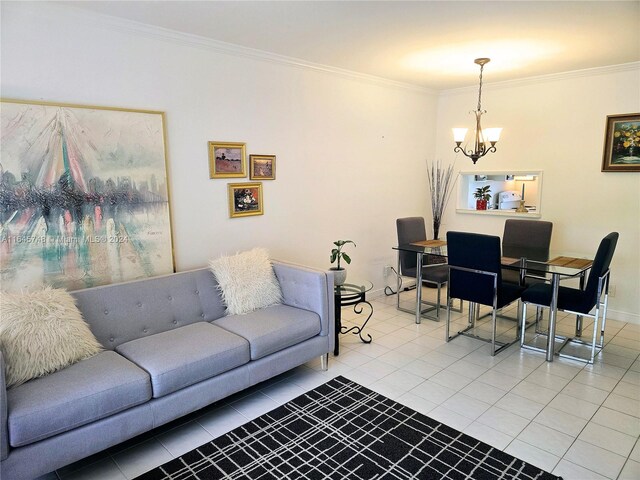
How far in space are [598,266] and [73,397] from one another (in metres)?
3.48

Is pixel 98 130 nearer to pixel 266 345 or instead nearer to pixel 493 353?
pixel 266 345

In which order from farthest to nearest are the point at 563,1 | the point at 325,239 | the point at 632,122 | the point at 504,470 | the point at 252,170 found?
1. the point at 325,239
2. the point at 632,122
3. the point at 252,170
4. the point at 563,1
5. the point at 504,470

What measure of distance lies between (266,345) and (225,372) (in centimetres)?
31

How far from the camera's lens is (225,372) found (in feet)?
8.25

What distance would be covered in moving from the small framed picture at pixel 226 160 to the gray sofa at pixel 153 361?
0.84 meters

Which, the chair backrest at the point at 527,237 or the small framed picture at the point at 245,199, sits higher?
the small framed picture at the point at 245,199

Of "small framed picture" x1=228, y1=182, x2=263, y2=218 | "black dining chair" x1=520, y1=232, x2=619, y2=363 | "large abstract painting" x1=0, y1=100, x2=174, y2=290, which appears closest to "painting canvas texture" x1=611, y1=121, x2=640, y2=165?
"black dining chair" x1=520, y1=232, x2=619, y2=363

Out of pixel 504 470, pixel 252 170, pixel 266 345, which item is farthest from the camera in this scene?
pixel 252 170

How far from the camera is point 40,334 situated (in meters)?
2.12

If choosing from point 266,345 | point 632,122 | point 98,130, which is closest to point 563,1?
point 632,122

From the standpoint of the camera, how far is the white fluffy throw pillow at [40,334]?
2.01 meters

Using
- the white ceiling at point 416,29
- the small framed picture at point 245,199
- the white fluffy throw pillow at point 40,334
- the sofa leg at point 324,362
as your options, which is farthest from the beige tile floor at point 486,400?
the white ceiling at point 416,29

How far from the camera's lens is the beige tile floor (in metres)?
2.17

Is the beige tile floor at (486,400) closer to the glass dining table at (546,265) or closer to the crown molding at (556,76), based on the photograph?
the glass dining table at (546,265)
